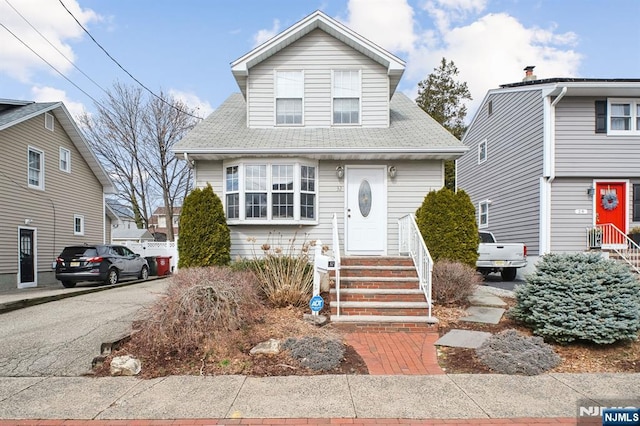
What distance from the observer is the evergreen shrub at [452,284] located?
307 inches

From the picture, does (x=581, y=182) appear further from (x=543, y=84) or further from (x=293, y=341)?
(x=293, y=341)

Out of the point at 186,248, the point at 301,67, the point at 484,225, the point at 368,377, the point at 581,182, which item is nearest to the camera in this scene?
the point at 368,377

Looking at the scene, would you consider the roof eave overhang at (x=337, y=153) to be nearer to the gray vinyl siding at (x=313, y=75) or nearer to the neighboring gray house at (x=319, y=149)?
the neighboring gray house at (x=319, y=149)

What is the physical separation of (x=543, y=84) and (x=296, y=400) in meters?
13.9

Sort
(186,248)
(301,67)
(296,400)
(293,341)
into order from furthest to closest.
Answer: (301,67)
(186,248)
(293,341)
(296,400)

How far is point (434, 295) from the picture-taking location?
7871mm

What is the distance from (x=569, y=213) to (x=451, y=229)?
7035 millimetres

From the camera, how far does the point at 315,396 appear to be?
14.0ft

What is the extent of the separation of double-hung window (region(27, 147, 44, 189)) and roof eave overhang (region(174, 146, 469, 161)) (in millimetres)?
9025

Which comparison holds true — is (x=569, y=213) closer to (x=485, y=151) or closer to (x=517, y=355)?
(x=485, y=151)

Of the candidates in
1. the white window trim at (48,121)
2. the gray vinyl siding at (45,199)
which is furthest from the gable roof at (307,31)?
the white window trim at (48,121)

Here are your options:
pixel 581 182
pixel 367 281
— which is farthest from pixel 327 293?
pixel 581 182

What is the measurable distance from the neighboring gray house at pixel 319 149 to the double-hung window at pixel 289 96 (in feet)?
0.09

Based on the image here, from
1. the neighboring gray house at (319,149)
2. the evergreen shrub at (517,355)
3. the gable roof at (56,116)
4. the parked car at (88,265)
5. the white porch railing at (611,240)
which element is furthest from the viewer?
the gable roof at (56,116)
